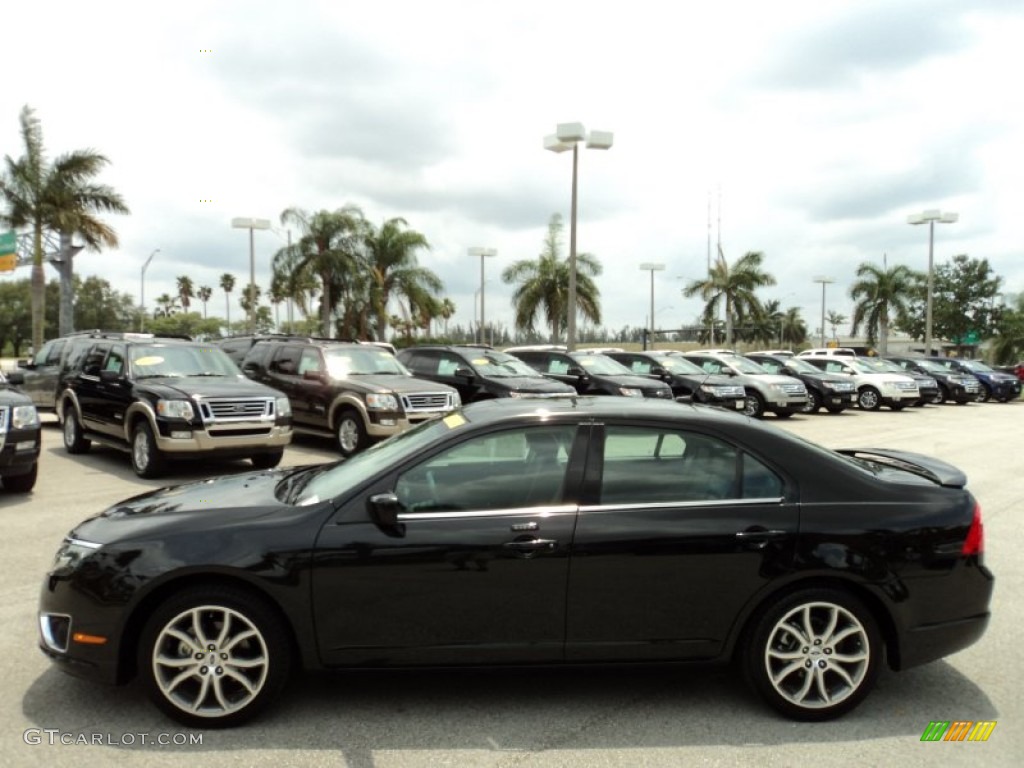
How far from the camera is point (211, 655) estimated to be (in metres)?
3.39

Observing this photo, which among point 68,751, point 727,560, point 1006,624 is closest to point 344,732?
point 68,751

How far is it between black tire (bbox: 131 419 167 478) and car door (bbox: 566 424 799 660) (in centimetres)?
736

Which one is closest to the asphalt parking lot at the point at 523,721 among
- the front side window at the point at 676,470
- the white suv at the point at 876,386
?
the front side window at the point at 676,470

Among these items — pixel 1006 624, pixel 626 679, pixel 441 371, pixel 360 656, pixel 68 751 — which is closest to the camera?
pixel 68 751

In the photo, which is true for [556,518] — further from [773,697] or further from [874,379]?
[874,379]

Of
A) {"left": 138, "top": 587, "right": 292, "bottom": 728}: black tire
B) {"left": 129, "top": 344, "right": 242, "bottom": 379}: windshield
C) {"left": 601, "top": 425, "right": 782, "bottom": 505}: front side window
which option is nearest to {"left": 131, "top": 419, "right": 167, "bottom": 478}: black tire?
{"left": 129, "top": 344, "right": 242, "bottom": 379}: windshield

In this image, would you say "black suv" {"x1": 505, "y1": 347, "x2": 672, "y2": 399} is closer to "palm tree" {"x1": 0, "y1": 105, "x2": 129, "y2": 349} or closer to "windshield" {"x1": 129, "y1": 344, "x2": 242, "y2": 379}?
"windshield" {"x1": 129, "y1": 344, "x2": 242, "y2": 379}

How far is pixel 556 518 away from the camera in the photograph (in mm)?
3518

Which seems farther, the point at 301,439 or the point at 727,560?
the point at 301,439

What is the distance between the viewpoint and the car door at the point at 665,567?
348 cm

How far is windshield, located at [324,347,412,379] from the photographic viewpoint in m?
12.6

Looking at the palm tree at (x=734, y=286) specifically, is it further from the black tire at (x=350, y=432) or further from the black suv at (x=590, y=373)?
the black tire at (x=350, y=432)

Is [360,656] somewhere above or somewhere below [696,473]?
below

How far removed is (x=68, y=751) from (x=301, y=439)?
36.4 feet
